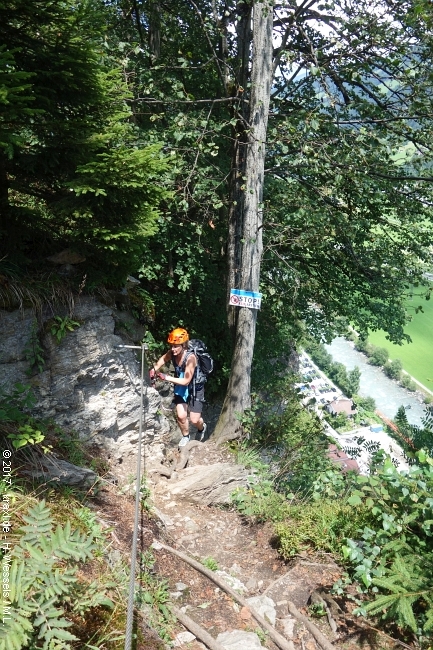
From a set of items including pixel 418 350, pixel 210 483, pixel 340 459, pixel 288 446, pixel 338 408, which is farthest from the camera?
pixel 418 350

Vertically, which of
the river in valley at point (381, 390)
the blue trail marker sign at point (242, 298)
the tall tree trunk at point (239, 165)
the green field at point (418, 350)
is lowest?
the river in valley at point (381, 390)

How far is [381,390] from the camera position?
54.1 m

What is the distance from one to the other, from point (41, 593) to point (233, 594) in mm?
2311

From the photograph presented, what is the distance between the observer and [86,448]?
5.67 metres

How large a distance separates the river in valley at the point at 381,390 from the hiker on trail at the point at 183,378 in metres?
42.2

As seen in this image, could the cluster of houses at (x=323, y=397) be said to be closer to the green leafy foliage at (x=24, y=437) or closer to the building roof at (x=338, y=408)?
the building roof at (x=338, y=408)

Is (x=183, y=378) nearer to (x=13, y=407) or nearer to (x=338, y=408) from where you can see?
(x=13, y=407)

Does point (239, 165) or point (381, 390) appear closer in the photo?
point (239, 165)

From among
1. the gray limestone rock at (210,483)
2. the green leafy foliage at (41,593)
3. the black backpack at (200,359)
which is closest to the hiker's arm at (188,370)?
the black backpack at (200,359)

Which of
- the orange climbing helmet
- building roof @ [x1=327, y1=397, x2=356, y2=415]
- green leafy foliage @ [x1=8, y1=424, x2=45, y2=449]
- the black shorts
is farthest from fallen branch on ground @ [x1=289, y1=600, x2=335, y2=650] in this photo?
building roof @ [x1=327, y1=397, x2=356, y2=415]

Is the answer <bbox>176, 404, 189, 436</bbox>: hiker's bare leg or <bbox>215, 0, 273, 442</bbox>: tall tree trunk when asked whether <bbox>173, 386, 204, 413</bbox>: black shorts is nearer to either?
<bbox>176, 404, 189, 436</bbox>: hiker's bare leg

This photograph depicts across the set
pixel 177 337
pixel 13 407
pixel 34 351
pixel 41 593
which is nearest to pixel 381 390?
pixel 177 337

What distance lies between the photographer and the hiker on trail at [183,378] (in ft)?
21.1

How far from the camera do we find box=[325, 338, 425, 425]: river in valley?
49581 millimetres
